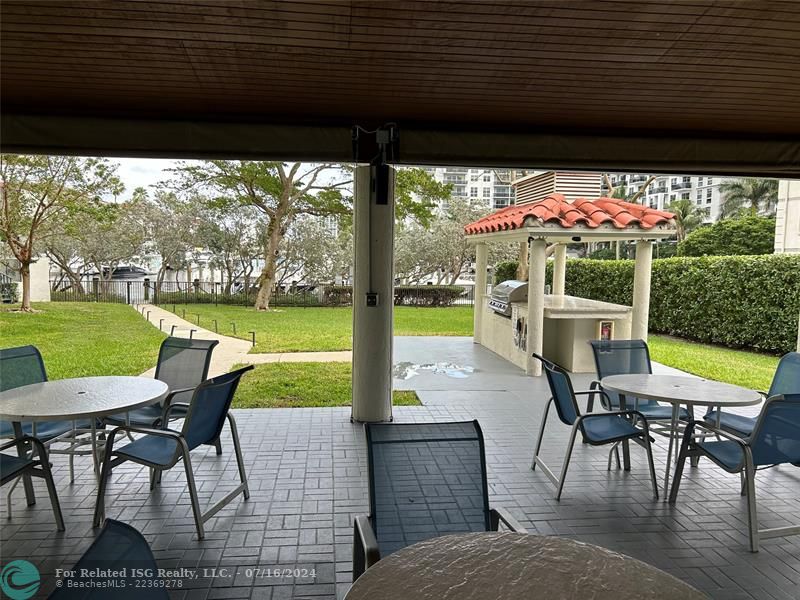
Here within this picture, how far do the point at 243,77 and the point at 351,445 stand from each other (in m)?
2.95

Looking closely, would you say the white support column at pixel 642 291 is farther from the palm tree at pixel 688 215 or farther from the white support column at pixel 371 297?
the palm tree at pixel 688 215

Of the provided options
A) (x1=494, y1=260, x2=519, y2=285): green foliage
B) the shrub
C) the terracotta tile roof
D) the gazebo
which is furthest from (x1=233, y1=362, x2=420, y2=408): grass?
(x1=494, y1=260, x2=519, y2=285): green foliage

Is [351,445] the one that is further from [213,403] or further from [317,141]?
[317,141]

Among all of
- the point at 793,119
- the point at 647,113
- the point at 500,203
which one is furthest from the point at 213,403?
A: the point at 500,203

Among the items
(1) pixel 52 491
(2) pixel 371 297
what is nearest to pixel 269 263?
(2) pixel 371 297

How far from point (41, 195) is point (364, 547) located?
37.5 feet

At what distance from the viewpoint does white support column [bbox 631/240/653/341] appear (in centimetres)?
735

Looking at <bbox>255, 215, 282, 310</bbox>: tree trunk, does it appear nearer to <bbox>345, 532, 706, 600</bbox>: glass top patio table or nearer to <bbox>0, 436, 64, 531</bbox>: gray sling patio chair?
<bbox>0, 436, 64, 531</bbox>: gray sling patio chair

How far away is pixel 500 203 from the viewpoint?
25.2 m

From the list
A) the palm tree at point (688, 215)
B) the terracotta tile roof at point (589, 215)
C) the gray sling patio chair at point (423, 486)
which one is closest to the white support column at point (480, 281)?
the terracotta tile roof at point (589, 215)

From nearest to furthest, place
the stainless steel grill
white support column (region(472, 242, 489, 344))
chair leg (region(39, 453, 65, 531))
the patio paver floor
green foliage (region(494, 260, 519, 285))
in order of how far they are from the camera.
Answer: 1. the patio paver floor
2. chair leg (region(39, 453, 65, 531))
3. the stainless steel grill
4. white support column (region(472, 242, 489, 344))
5. green foliage (region(494, 260, 519, 285))

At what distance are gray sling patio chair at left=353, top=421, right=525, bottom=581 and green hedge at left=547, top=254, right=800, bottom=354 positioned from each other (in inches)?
343

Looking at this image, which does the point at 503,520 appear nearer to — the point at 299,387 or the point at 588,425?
the point at 588,425

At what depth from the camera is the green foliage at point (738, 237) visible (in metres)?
19.7
